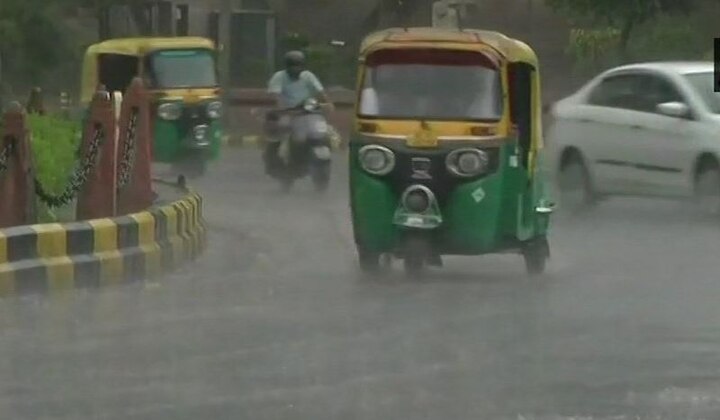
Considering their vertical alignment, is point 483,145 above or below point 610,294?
above

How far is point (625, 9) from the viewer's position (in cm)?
4166

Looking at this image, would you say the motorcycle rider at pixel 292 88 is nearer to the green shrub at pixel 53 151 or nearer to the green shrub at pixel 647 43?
the green shrub at pixel 53 151

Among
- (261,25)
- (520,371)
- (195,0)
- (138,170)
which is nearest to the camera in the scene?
(520,371)

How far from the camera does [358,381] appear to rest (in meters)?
9.63

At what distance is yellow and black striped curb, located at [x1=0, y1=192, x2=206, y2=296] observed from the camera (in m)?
13.2

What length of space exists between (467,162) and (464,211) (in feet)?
1.09

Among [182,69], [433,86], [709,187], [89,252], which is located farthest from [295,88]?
[89,252]

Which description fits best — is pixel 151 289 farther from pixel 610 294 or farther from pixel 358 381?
pixel 358 381

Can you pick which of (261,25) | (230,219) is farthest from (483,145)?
(261,25)

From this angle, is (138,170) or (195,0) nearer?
(138,170)

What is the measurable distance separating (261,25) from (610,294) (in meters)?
34.4

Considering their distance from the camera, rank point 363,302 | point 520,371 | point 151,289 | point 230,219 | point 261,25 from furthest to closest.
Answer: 1. point 261,25
2. point 230,219
3. point 151,289
4. point 363,302
5. point 520,371

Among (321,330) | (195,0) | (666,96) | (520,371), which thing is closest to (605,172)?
(666,96)

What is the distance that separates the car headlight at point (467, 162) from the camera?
13922 millimetres
